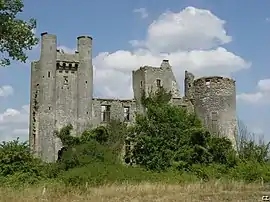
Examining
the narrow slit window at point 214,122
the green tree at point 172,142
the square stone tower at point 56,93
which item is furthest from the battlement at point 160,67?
the green tree at point 172,142

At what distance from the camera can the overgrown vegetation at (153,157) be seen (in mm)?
32281

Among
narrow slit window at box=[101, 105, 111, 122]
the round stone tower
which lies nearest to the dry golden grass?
the round stone tower

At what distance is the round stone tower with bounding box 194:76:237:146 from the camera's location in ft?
167

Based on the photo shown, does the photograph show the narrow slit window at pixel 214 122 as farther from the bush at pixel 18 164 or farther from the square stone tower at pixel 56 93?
the bush at pixel 18 164

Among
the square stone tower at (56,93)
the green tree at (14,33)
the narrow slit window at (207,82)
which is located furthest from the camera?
the narrow slit window at (207,82)

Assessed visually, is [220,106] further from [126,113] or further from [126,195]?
[126,195]

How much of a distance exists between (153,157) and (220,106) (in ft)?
45.3

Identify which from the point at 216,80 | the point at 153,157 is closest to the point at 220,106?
the point at 216,80

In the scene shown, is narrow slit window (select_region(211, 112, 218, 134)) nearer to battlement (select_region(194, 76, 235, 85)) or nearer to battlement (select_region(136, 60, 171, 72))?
battlement (select_region(194, 76, 235, 85))

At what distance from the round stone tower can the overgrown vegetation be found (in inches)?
160

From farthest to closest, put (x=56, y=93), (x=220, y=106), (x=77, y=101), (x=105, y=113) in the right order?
(x=105, y=113) → (x=77, y=101) → (x=56, y=93) → (x=220, y=106)

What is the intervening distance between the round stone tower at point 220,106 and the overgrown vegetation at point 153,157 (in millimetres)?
4062

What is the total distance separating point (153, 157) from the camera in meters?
39.7

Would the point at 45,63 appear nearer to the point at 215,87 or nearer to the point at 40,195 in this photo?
the point at 215,87
